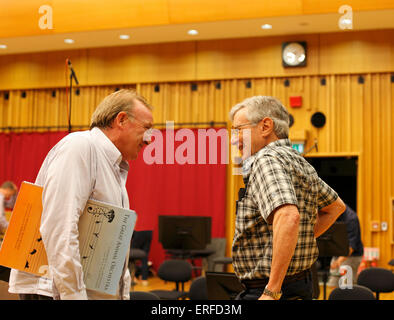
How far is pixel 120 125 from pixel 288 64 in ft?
28.0

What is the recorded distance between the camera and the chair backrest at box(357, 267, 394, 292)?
18.7 ft

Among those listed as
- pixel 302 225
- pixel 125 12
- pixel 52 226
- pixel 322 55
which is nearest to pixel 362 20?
pixel 322 55

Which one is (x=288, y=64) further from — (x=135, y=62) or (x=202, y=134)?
(x=135, y=62)

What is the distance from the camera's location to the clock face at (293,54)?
399 inches

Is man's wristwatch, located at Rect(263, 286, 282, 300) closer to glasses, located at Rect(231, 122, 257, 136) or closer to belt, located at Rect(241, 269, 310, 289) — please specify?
belt, located at Rect(241, 269, 310, 289)

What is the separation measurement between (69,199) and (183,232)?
20.0ft

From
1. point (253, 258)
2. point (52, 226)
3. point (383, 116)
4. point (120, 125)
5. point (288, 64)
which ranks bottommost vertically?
point (253, 258)

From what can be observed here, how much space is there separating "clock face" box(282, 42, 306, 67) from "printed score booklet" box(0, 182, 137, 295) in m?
8.86

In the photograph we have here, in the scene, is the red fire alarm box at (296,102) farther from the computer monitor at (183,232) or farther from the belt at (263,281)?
the belt at (263,281)

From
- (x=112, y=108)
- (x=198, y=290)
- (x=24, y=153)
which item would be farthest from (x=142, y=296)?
(x=24, y=153)

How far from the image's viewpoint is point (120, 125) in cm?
206

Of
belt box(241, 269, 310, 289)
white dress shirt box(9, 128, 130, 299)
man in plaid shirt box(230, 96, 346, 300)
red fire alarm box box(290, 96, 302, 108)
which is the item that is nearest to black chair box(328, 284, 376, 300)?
man in plaid shirt box(230, 96, 346, 300)

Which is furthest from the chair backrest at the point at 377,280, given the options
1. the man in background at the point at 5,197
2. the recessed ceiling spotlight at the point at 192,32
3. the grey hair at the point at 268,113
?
the recessed ceiling spotlight at the point at 192,32
